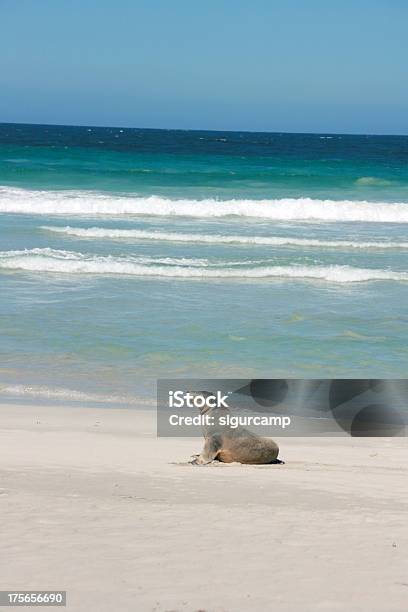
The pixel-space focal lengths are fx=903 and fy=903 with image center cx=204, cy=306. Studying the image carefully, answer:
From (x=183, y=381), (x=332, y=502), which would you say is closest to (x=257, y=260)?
(x=183, y=381)

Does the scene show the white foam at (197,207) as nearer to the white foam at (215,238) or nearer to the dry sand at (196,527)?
the white foam at (215,238)

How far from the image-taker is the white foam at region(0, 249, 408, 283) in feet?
54.5

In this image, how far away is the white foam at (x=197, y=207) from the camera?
88.6ft

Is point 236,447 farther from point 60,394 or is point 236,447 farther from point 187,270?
point 187,270

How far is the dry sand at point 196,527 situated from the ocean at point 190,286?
8.84 feet

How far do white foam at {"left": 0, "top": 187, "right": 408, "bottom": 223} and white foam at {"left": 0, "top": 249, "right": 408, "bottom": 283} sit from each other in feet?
30.8

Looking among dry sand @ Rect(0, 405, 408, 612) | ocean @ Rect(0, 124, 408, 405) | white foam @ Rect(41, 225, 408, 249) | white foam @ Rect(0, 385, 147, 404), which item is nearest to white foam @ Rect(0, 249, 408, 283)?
ocean @ Rect(0, 124, 408, 405)

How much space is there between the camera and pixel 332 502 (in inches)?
233

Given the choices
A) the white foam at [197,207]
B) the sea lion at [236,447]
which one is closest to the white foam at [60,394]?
the sea lion at [236,447]

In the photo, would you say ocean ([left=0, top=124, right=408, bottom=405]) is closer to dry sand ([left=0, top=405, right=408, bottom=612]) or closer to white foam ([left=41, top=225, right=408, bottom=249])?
white foam ([left=41, top=225, right=408, bottom=249])

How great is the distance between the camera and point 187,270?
16.8 metres

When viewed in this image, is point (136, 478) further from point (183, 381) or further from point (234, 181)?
point (234, 181)

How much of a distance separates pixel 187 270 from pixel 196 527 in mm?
11680

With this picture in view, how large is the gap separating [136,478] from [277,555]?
1.71 metres
